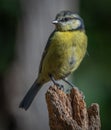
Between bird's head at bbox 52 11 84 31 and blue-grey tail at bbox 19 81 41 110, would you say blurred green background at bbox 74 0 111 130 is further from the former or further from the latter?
bird's head at bbox 52 11 84 31

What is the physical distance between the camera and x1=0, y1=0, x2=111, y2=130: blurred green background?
432 inches

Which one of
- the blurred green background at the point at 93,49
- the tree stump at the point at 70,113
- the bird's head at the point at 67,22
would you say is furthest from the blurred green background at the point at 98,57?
the tree stump at the point at 70,113

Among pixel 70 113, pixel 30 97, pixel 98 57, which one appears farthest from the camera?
pixel 98 57

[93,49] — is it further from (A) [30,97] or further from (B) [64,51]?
(B) [64,51]

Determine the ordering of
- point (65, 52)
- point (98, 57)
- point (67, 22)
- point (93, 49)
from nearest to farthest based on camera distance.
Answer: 1. point (65, 52)
2. point (67, 22)
3. point (98, 57)
4. point (93, 49)

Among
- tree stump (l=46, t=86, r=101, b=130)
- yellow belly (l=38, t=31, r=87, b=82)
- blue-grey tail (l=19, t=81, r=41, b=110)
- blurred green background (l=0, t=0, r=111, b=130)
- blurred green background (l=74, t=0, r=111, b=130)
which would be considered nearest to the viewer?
tree stump (l=46, t=86, r=101, b=130)

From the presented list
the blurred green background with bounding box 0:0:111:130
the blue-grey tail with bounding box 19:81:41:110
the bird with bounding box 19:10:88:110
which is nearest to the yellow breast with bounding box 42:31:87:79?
the bird with bounding box 19:10:88:110

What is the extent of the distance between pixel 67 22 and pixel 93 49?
4445mm

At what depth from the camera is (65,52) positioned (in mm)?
7461

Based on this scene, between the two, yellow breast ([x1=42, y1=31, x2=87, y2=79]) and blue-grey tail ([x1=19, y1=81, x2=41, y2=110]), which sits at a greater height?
yellow breast ([x1=42, y1=31, x2=87, y2=79])

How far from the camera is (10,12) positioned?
1123cm

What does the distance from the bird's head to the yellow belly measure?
0.05m

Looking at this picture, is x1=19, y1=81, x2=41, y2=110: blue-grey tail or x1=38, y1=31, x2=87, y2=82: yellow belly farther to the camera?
x1=19, y1=81, x2=41, y2=110: blue-grey tail

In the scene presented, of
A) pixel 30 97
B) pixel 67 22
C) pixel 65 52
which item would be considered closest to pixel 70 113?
pixel 65 52
